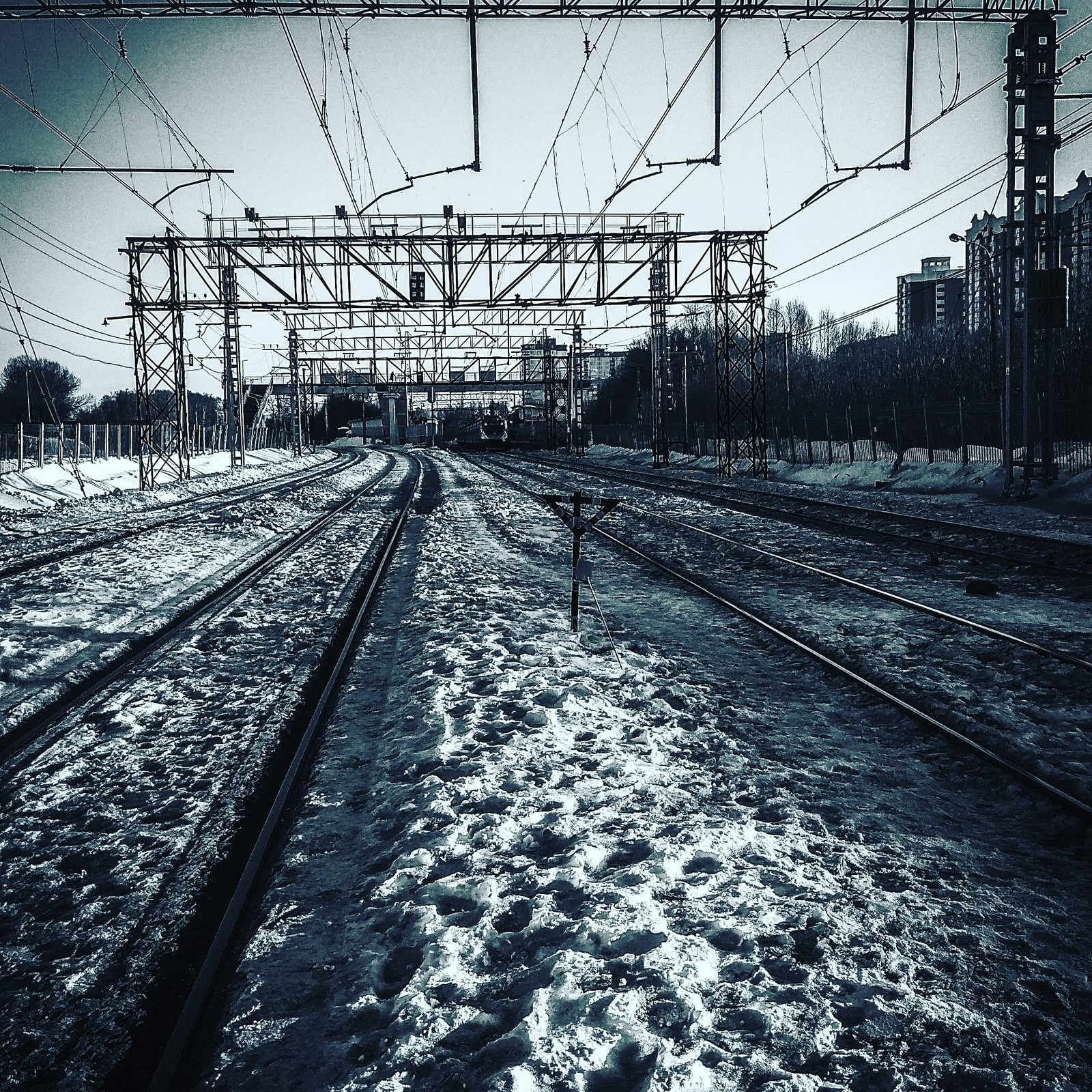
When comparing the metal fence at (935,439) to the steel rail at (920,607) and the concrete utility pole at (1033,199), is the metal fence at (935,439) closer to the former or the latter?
the concrete utility pole at (1033,199)

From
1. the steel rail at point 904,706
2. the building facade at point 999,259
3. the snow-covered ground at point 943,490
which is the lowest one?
the steel rail at point 904,706

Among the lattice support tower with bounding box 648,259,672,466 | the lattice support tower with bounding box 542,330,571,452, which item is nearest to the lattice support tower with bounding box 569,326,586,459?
the lattice support tower with bounding box 542,330,571,452

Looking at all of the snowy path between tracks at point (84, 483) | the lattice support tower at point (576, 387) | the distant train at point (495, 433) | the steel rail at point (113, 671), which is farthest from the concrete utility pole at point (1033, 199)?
the distant train at point (495, 433)

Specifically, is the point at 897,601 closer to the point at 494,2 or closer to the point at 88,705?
the point at 88,705

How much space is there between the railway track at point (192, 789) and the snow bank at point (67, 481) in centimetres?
1904

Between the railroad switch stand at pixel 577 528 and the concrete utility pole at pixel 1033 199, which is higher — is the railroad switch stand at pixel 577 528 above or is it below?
below

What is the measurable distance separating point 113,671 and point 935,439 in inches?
1417

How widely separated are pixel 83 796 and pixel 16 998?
1818 millimetres

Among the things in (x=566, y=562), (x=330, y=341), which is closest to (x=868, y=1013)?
(x=566, y=562)

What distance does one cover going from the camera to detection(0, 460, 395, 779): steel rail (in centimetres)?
555

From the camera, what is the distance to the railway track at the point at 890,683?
472 cm

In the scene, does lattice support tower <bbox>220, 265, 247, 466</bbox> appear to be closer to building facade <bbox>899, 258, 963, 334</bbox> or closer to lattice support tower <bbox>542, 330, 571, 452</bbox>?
lattice support tower <bbox>542, 330, 571, 452</bbox>

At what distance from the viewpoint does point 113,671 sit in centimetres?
738

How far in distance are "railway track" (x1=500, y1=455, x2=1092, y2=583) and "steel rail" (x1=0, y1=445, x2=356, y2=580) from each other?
42.9 feet
